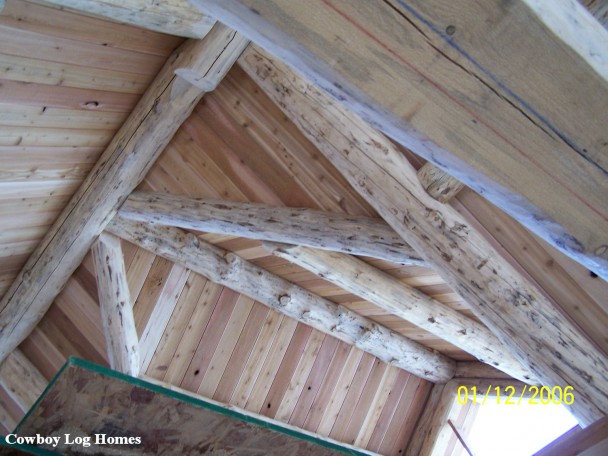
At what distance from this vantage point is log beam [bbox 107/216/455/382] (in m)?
3.23

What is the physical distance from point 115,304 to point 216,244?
1.91 feet

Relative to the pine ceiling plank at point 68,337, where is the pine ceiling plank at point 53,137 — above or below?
above

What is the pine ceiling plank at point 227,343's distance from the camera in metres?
3.53

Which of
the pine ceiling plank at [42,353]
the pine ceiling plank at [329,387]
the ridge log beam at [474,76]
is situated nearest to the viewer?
the ridge log beam at [474,76]

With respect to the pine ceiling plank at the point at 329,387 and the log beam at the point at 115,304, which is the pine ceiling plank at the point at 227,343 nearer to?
the log beam at the point at 115,304

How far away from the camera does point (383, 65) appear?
2.60ft

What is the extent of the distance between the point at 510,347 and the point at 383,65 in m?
1.27

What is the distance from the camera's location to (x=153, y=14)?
2064 millimetres

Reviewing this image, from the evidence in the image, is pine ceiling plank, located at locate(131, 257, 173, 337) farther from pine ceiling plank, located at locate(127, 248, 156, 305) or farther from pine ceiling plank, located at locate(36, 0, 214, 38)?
pine ceiling plank, located at locate(36, 0, 214, 38)

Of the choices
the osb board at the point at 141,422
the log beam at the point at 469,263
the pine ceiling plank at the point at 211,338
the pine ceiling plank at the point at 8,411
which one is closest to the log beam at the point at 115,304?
the pine ceiling plank at the point at 211,338

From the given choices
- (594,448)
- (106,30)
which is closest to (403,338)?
(106,30)

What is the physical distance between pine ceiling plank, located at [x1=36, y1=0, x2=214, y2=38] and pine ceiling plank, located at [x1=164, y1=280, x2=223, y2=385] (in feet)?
5.06

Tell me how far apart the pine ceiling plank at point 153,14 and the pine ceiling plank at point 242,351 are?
1.71 metres

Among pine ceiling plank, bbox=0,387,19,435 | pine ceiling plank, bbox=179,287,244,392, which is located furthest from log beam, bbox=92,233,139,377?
pine ceiling plank, bbox=0,387,19,435
